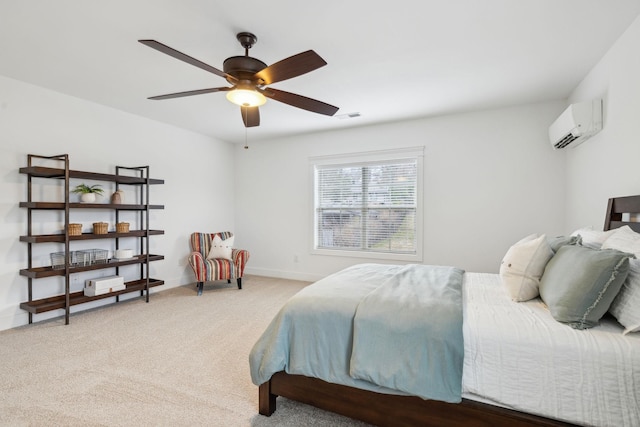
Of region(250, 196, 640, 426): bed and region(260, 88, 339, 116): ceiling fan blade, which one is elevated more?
region(260, 88, 339, 116): ceiling fan blade

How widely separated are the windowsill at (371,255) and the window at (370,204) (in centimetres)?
1

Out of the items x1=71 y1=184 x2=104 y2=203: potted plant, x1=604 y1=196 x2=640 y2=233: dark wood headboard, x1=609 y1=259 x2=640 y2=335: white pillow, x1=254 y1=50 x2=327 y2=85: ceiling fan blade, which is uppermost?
x1=254 y1=50 x2=327 y2=85: ceiling fan blade

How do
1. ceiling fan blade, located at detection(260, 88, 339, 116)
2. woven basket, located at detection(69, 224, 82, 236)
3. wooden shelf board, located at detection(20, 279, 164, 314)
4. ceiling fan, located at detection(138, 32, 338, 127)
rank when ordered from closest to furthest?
ceiling fan, located at detection(138, 32, 338, 127), ceiling fan blade, located at detection(260, 88, 339, 116), wooden shelf board, located at detection(20, 279, 164, 314), woven basket, located at detection(69, 224, 82, 236)

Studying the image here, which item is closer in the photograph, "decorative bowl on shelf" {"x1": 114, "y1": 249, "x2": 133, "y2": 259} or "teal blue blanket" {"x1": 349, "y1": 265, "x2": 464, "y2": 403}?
"teal blue blanket" {"x1": 349, "y1": 265, "x2": 464, "y2": 403}

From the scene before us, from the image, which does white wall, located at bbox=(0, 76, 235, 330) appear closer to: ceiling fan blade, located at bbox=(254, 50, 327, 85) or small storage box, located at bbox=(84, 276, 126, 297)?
small storage box, located at bbox=(84, 276, 126, 297)

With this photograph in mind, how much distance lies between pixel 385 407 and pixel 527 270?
3.80 feet

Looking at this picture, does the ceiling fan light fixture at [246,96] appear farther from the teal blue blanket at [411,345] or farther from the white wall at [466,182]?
the white wall at [466,182]

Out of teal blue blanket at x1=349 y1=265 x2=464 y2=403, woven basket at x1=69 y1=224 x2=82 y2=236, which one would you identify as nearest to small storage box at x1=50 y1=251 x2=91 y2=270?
woven basket at x1=69 y1=224 x2=82 y2=236

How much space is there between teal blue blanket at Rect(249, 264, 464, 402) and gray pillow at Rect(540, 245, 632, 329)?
46 centimetres

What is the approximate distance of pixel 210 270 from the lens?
174 inches

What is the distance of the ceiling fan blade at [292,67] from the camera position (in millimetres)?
1860

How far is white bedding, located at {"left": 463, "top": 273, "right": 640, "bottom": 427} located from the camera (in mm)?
1218

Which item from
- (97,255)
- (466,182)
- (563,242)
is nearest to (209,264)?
(97,255)

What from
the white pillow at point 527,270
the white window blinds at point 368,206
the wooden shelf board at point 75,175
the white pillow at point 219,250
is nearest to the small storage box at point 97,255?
the wooden shelf board at point 75,175
